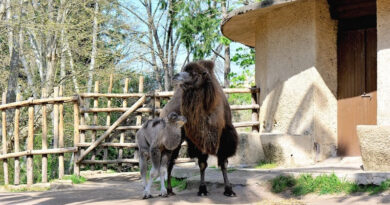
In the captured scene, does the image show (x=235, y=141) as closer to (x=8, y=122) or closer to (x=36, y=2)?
(x=8, y=122)

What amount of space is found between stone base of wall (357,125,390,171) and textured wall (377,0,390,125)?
1.31 metres

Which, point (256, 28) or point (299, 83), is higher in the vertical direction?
point (256, 28)

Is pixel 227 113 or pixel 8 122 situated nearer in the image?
pixel 227 113

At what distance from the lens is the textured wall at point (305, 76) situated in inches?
345

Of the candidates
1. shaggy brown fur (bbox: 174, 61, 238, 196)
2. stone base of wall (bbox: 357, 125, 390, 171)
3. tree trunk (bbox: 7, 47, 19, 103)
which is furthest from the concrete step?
tree trunk (bbox: 7, 47, 19, 103)

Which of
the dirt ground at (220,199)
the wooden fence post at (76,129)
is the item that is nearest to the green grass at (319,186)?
the dirt ground at (220,199)

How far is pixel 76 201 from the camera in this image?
5988 millimetres

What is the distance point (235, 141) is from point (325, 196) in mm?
1326

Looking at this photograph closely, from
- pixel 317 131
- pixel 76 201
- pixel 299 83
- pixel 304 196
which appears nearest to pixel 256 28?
pixel 299 83

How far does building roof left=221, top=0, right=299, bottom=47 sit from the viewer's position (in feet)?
28.6

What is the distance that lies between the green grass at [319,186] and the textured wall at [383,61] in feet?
7.00

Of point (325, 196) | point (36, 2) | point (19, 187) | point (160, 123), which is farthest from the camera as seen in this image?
point (36, 2)

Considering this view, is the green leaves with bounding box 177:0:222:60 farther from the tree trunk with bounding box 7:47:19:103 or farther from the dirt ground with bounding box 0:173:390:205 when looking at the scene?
the dirt ground with bounding box 0:173:390:205

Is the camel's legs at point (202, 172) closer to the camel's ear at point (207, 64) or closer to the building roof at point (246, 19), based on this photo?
the camel's ear at point (207, 64)
